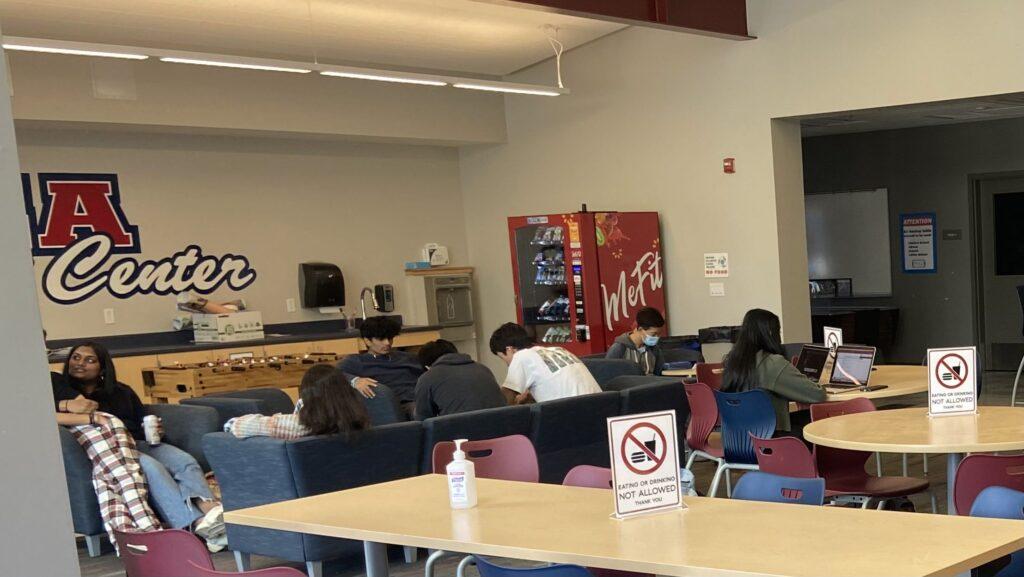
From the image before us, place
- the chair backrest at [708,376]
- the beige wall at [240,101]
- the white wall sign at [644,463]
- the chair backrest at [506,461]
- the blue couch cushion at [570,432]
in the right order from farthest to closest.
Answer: the beige wall at [240,101] → the chair backrest at [708,376] → the blue couch cushion at [570,432] → the chair backrest at [506,461] → the white wall sign at [644,463]

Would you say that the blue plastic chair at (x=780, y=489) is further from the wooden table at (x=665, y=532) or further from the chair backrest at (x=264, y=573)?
the chair backrest at (x=264, y=573)

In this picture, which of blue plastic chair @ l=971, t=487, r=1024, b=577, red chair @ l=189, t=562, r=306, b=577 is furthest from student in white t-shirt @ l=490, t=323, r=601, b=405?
red chair @ l=189, t=562, r=306, b=577

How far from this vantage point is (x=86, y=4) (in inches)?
301

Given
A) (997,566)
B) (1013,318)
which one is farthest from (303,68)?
(1013,318)

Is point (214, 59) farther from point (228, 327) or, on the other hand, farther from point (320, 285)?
point (320, 285)

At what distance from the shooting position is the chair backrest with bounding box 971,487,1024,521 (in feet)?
9.57

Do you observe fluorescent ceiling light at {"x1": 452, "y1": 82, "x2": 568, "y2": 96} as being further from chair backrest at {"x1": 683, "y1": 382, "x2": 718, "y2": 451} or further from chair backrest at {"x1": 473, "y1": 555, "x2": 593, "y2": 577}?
chair backrest at {"x1": 473, "y1": 555, "x2": 593, "y2": 577}

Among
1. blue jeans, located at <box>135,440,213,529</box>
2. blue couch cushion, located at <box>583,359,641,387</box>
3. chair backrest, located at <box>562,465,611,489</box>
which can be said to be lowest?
blue jeans, located at <box>135,440,213,529</box>

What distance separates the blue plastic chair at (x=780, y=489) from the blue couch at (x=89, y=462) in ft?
11.7

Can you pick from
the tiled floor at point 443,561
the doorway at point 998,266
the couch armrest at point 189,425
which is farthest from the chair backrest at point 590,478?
the doorway at point 998,266

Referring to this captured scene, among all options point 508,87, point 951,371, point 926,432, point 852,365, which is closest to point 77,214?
point 508,87

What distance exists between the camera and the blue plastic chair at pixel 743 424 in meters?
5.50

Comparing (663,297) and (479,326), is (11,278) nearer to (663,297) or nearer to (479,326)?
(663,297)

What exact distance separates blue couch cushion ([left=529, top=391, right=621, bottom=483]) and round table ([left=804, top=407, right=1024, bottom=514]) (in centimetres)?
162
